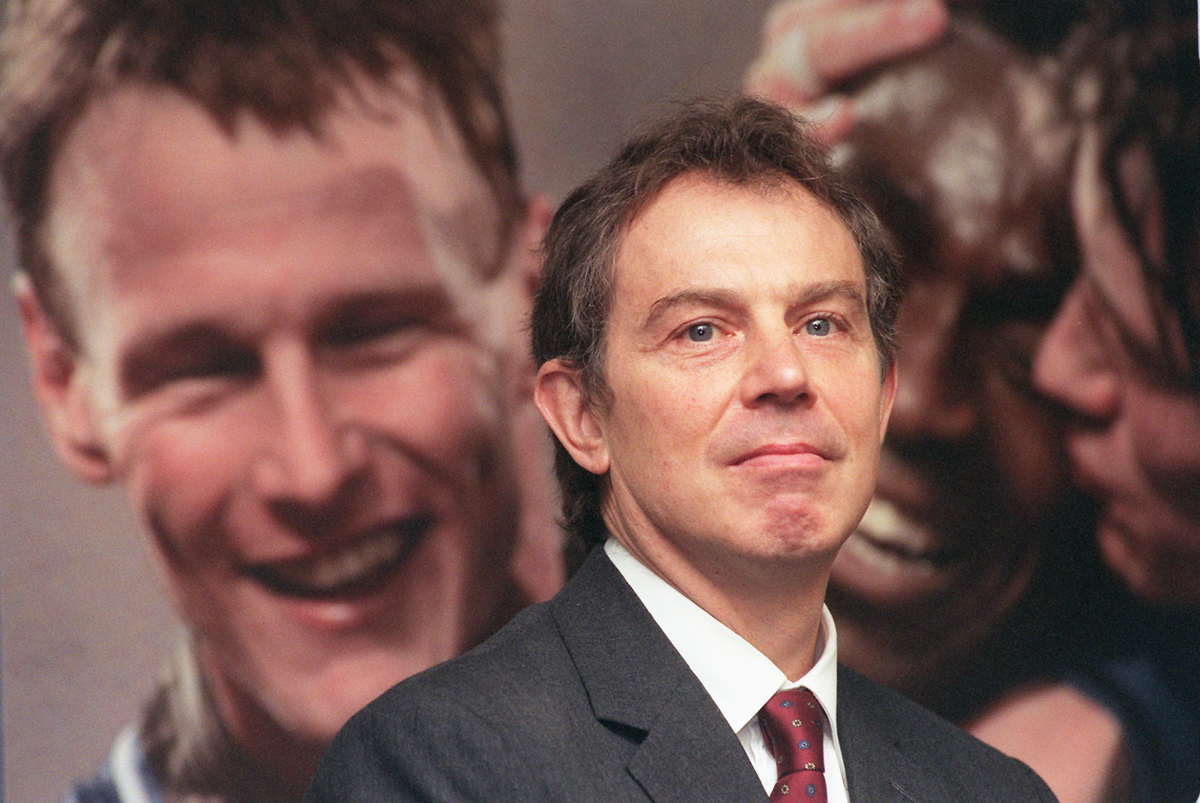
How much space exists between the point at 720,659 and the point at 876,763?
33cm

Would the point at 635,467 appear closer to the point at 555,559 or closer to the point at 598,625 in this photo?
the point at 598,625

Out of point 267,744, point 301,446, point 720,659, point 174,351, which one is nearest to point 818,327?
point 720,659

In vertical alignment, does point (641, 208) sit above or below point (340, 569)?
above

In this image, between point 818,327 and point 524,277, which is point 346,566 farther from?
point 818,327

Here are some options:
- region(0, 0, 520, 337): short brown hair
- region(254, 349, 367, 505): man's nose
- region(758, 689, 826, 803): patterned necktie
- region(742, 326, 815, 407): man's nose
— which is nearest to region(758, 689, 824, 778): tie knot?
region(758, 689, 826, 803): patterned necktie

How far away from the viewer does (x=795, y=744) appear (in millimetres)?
1910

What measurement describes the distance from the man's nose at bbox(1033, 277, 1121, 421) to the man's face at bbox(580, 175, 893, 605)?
1343mm

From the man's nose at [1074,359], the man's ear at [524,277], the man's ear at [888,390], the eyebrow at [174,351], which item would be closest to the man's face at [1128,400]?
the man's nose at [1074,359]

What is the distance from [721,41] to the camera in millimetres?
3477

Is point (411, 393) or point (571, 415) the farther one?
point (411, 393)

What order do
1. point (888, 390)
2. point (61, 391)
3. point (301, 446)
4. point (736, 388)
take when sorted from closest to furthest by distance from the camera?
point (736, 388) < point (888, 390) < point (301, 446) < point (61, 391)

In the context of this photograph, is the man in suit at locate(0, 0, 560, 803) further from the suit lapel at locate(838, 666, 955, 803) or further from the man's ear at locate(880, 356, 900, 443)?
the suit lapel at locate(838, 666, 955, 803)

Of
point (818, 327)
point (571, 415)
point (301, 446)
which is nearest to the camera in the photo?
point (818, 327)

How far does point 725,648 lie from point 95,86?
2289 millimetres
